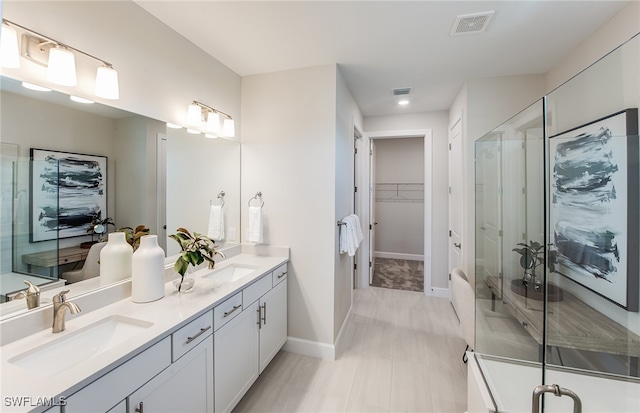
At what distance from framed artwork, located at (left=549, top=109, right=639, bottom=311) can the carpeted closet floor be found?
2.62 meters

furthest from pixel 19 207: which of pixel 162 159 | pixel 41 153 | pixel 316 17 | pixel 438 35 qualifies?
pixel 438 35

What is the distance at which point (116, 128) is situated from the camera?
1.63 meters

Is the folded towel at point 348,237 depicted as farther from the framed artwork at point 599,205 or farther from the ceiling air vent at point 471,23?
the ceiling air vent at point 471,23

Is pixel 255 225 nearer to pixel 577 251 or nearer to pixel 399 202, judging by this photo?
pixel 577 251

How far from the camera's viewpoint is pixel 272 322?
227 cm

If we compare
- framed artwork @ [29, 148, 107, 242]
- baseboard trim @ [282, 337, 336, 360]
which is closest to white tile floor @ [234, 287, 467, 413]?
baseboard trim @ [282, 337, 336, 360]

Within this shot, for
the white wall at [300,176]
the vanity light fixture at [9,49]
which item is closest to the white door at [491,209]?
the white wall at [300,176]

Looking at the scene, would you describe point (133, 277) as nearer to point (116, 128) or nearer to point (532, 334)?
point (116, 128)

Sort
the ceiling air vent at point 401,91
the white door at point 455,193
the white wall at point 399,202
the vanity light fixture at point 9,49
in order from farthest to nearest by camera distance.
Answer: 1. the white wall at point 399,202
2. the white door at point 455,193
3. the ceiling air vent at point 401,91
4. the vanity light fixture at point 9,49

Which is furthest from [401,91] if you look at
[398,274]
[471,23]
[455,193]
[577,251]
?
[398,274]

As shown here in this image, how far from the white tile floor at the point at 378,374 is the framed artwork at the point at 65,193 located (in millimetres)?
1555

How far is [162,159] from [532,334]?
107 inches

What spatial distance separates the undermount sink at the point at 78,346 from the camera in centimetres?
113

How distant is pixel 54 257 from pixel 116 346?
640 mm
